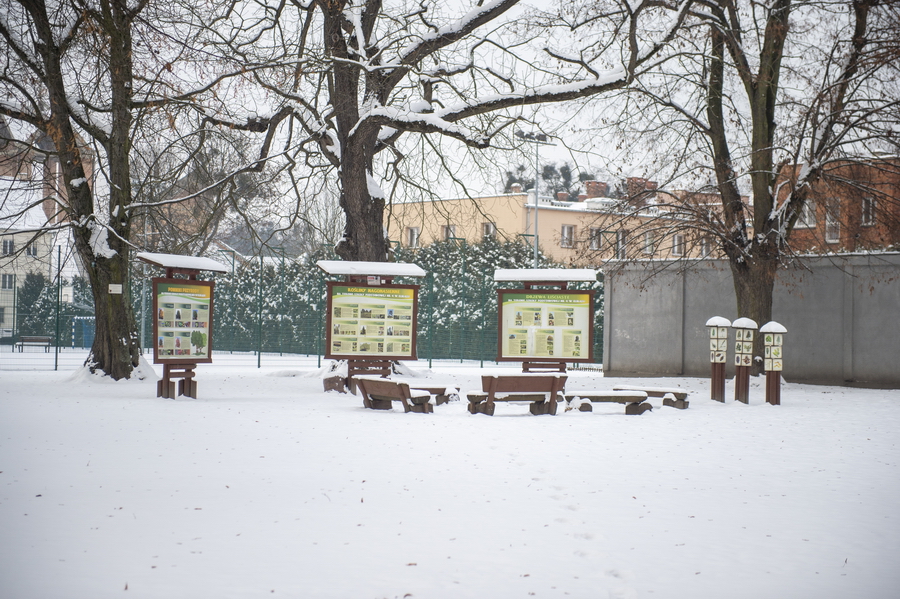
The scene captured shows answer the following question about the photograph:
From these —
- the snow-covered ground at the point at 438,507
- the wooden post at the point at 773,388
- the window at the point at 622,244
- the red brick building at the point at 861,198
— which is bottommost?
the snow-covered ground at the point at 438,507

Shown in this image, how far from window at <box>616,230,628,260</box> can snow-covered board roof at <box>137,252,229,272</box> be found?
27.6 ft

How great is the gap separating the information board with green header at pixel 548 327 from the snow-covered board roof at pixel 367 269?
1600 millimetres

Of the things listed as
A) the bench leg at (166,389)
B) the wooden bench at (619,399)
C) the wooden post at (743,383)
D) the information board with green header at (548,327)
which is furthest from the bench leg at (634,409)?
the bench leg at (166,389)

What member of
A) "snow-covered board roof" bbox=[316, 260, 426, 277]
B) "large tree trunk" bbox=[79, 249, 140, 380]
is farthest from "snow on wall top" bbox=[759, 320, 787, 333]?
"large tree trunk" bbox=[79, 249, 140, 380]

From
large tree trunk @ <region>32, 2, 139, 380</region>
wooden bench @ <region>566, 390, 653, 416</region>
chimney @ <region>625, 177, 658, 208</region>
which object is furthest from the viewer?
chimney @ <region>625, 177, 658, 208</region>

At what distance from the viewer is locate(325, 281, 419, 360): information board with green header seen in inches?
589

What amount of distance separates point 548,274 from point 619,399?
3070 mm

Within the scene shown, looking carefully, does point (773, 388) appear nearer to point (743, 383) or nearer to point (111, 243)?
point (743, 383)

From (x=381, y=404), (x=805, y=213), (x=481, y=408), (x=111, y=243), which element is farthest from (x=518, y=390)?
(x=805, y=213)

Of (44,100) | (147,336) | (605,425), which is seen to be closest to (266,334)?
(147,336)

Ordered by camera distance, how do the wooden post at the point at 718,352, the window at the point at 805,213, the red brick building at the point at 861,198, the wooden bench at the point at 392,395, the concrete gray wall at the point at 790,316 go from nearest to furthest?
the wooden bench at the point at 392,395
the wooden post at the point at 718,352
the red brick building at the point at 861,198
the concrete gray wall at the point at 790,316
the window at the point at 805,213

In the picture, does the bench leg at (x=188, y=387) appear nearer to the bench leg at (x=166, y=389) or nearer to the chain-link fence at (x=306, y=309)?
the bench leg at (x=166, y=389)

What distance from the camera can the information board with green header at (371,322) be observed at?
49.1ft

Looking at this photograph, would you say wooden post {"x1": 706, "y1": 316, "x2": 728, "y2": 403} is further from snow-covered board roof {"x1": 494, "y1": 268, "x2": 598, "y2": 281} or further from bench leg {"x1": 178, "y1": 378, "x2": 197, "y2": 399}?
bench leg {"x1": 178, "y1": 378, "x2": 197, "y2": 399}
